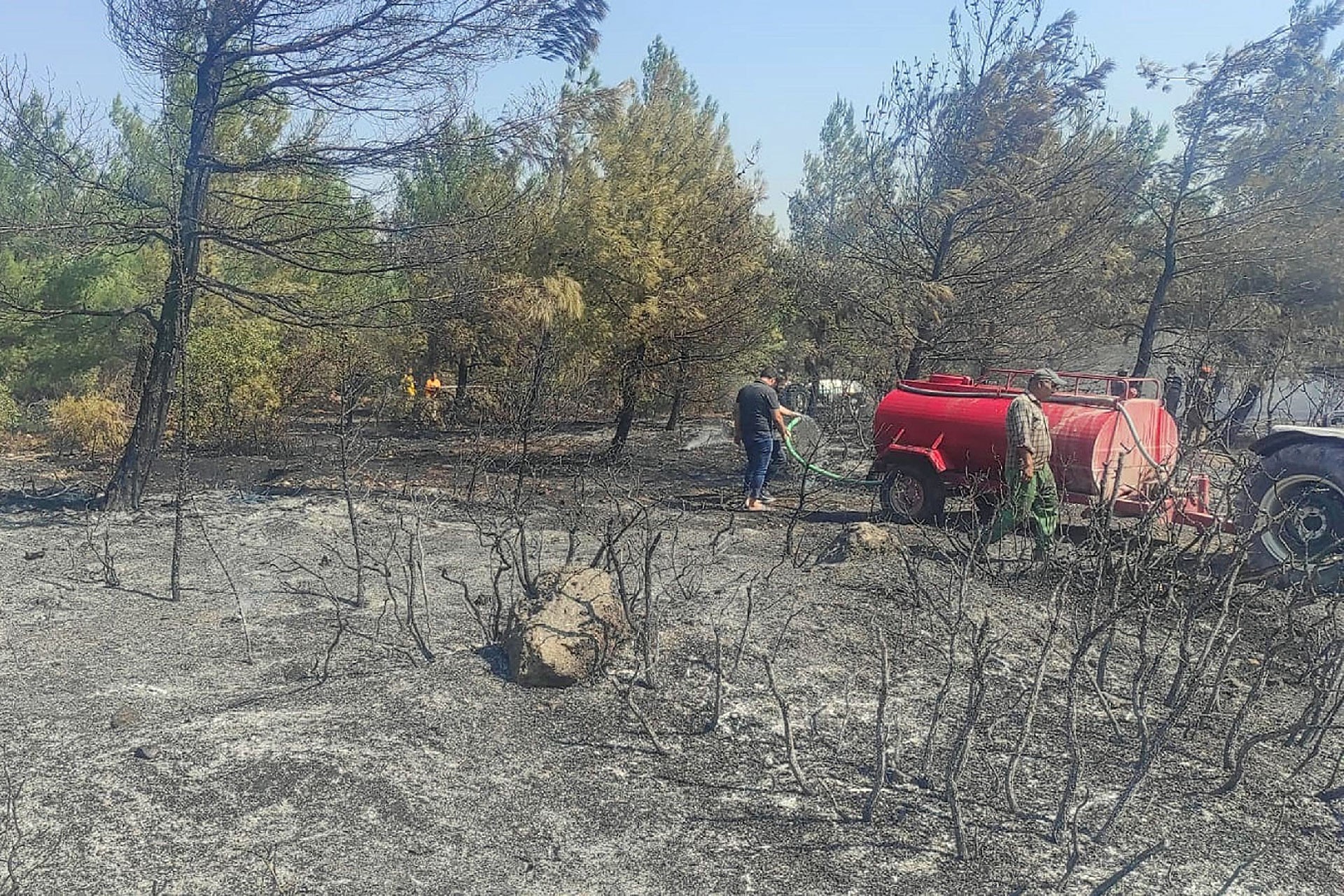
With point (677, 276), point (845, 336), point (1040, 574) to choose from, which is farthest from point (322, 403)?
point (1040, 574)

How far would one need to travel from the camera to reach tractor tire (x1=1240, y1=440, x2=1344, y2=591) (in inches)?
266

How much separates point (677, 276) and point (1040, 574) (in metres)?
8.99

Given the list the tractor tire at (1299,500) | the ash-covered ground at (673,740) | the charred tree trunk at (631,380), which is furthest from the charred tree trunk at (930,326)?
the ash-covered ground at (673,740)

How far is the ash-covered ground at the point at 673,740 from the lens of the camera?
3.28 metres

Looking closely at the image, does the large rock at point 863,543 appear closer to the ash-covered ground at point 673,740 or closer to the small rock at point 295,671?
the ash-covered ground at point 673,740

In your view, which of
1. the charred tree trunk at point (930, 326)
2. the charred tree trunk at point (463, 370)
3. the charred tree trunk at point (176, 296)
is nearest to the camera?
the charred tree trunk at point (176, 296)

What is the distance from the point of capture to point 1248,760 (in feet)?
13.3

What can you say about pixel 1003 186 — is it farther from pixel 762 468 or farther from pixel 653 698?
pixel 653 698

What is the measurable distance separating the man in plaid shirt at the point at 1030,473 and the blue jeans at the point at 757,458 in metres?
3.12

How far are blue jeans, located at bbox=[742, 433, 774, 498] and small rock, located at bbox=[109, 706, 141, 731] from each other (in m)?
6.46

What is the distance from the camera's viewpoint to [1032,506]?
276 inches

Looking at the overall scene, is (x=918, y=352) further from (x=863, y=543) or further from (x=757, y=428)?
(x=863, y=543)

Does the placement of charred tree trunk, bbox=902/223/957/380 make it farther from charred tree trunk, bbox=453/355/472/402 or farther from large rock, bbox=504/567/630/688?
charred tree trunk, bbox=453/355/472/402

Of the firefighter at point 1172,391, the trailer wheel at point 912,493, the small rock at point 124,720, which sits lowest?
the small rock at point 124,720
